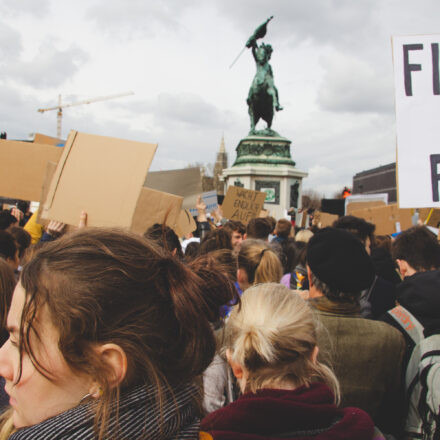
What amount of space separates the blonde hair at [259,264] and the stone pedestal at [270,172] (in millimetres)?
11895

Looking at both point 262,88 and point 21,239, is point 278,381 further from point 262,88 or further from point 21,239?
point 262,88

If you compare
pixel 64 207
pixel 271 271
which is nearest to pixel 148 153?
pixel 64 207

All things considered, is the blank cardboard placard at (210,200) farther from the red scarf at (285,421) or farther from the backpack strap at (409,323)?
the red scarf at (285,421)

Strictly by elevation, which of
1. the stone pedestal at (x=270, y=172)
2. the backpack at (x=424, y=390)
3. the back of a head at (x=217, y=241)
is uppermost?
the stone pedestal at (x=270, y=172)

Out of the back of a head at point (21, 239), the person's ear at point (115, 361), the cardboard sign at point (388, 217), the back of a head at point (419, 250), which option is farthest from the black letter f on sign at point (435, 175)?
the cardboard sign at point (388, 217)

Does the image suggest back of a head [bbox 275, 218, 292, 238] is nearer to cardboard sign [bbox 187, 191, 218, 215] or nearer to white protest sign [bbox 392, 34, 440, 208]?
cardboard sign [bbox 187, 191, 218, 215]

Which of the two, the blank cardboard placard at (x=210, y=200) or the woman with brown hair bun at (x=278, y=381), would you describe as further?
the blank cardboard placard at (x=210, y=200)

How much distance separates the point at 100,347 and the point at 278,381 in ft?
2.09

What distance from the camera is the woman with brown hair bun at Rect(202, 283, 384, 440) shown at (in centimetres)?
115

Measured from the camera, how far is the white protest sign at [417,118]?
2.87 metres

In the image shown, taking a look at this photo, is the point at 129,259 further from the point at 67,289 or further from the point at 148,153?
the point at 148,153

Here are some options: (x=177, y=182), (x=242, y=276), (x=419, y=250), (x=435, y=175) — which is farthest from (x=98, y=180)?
(x=435, y=175)

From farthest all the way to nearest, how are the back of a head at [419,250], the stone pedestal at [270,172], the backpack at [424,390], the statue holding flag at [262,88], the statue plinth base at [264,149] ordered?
the statue holding flag at [262,88], the statue plinth base at [264,149], the stone pedestal at [270,172], the back of a head at [419,250], the backpack at [424,390]

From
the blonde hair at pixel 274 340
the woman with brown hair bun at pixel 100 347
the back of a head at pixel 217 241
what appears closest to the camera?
the woman with brown hair bun at pixel 100 347
